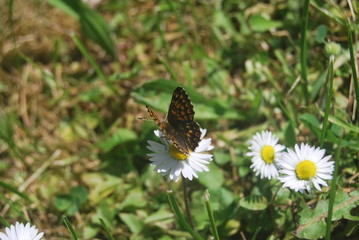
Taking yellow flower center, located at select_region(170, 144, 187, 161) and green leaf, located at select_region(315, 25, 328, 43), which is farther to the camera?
green leaf, located at select_region(315, 25, 328, 43)

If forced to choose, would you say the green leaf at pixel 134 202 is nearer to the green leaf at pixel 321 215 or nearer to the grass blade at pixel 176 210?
the grass blade at pixel 176 210

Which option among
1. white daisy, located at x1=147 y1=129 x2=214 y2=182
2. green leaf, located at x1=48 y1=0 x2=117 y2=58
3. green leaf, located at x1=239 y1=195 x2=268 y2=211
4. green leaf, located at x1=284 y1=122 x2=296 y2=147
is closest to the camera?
white daisy, located at x1=147 y1=129 x2=214 y2=182

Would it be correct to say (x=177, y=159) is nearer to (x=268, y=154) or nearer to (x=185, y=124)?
(x=185, y=124)

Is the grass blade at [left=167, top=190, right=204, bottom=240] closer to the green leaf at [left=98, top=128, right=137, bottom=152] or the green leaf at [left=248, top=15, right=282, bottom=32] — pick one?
the green leaf at [left=98, top=128, right=137, bottom=152]

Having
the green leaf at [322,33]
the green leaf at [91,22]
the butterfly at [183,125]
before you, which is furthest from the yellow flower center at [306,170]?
the green leaf at [91,22]

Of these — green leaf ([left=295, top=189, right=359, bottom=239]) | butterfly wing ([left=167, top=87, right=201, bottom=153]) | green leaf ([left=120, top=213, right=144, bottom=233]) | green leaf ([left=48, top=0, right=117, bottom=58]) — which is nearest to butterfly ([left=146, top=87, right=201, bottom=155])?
butterfly wing ([left=167, top=87, right=201, bottom=153])

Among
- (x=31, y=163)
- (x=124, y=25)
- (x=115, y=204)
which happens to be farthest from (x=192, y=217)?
(x=124, y=25)
